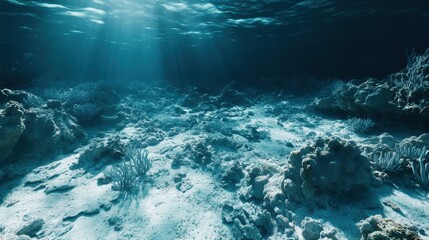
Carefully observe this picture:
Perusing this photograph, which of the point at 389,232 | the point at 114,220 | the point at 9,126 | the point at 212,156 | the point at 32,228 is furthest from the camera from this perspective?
the point at 212,156

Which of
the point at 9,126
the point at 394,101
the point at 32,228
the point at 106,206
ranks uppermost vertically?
the point at 394,101

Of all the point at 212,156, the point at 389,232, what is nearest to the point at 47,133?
the point at 212,156

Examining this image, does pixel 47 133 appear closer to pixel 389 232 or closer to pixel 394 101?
pixel 389 232

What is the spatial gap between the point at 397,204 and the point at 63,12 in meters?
17.6

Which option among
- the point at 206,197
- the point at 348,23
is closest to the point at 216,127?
the point at 206,197

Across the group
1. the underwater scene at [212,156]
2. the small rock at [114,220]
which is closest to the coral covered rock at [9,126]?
the underwater scene at [212,156]

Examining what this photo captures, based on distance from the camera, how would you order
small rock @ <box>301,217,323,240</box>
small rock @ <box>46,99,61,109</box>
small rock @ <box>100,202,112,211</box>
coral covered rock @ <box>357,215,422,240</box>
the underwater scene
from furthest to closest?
small rock @ <box>46,99,61,109</box>, small rock @ <box>100,202,112,211</box>, the underwater scene, small rock @ <box>301,217,323,240</box>, coral covered rock @ <box>357,215,422,240</box>

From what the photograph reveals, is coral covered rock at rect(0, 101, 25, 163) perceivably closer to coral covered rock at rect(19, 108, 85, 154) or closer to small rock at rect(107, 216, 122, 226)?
coral covered rock at rect(19, 108, 85, 154)

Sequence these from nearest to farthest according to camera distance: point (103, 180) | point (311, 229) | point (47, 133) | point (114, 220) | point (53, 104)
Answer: point (311, 229), point (114, 220), point (103, 180), point (47, 133), point (53, 104)

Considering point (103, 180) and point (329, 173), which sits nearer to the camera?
point (329, 173)

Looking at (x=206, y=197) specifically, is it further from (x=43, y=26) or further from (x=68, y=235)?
(x=43, y=26)

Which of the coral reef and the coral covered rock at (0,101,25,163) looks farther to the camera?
the coral reef

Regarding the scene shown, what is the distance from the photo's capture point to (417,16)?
57.4 ft

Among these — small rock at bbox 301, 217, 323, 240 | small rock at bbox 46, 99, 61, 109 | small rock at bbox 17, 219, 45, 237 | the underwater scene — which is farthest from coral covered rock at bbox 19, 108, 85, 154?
small rock at bbox 301, 217, 323, 240
